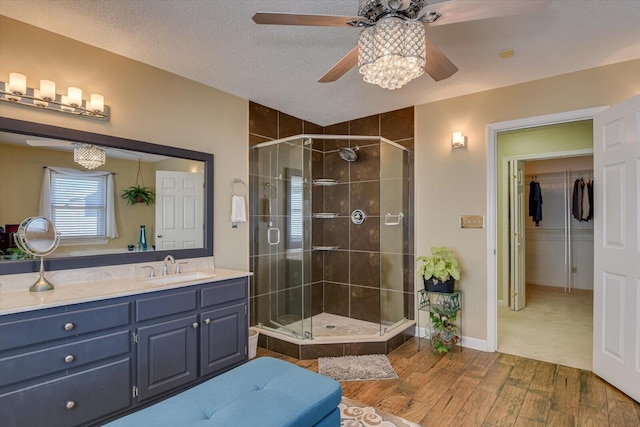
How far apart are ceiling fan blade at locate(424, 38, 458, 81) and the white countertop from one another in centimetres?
208

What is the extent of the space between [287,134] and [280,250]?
1.44 m

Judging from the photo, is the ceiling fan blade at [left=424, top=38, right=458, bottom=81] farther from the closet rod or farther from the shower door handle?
the closet rod

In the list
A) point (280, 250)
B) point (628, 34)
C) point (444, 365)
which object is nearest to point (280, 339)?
point (280, 250)

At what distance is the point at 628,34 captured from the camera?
2.28 m

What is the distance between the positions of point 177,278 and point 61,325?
93 cm

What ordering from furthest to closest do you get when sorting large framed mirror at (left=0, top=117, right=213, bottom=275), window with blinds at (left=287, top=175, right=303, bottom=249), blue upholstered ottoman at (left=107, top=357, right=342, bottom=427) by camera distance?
window with blinds at (left=287, top=175, right=303, bottom=249) < large framed mirror at (left=0, top=117, right=213, bottom=275) < blue upholstered ottoman at (left=107, top=357, right=342, bottom=427)

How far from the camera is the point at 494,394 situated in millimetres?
2482

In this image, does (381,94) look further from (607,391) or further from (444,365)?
(607,391)

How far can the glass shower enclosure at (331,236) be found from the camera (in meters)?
3.49

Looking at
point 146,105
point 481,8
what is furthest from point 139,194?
point 481,8

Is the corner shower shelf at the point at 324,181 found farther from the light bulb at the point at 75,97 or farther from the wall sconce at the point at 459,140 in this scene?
the light bulb at the point at 75,97

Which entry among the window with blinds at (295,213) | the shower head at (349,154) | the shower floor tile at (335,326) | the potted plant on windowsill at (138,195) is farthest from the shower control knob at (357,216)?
the potted plant on windowsill at (138,195)

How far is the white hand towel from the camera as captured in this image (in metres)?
3.29

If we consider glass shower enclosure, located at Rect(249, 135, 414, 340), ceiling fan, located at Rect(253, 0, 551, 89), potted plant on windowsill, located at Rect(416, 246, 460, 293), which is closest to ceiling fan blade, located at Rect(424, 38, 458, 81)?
ceiling fan, located at Rect(253, 0, 551, 89)
